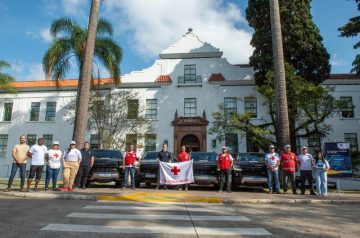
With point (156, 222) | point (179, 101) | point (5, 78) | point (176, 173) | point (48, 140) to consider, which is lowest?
point (156, 222)

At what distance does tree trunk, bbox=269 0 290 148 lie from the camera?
13.8 m

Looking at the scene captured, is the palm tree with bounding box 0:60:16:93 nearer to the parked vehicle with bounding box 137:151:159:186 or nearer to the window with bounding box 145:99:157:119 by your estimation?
the window with bounding box 145:99:157:119

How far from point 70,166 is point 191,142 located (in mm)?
15939

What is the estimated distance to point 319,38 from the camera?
23.0 meters

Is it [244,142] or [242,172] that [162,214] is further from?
[244,142]

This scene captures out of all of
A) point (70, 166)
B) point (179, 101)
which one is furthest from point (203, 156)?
point (179, 101)

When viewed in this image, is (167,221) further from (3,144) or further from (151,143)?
(3,144)

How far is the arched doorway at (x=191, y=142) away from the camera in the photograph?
26562 mm

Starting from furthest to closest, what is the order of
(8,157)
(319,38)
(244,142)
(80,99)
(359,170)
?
1. (8,157)
2. (244,142)
3. (319,38)
4. (359,170)
5. (80,99)

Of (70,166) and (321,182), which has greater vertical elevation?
(70,166)

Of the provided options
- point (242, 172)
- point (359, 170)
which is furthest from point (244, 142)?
point (242, 172)

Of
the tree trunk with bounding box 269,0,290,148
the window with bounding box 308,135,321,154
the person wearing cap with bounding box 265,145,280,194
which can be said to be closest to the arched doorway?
the window with bounding box 308,135,321,154

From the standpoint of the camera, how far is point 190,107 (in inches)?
1065

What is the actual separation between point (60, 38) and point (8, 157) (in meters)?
15.2
